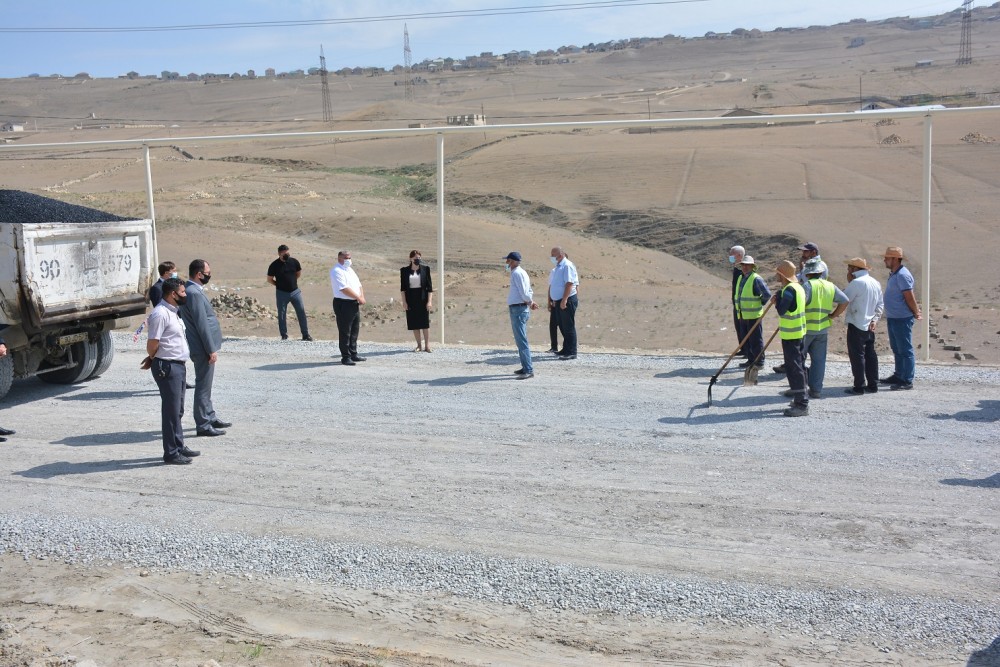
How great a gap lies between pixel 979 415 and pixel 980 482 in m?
2.31

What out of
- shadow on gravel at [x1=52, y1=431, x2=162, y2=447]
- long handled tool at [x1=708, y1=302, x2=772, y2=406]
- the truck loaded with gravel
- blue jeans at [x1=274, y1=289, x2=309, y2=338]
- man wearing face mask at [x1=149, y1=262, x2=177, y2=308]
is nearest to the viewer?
shadow on gravel at [x1=52, y1=431, x2=162, y2=447]

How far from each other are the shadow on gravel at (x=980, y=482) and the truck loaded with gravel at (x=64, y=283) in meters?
9.30

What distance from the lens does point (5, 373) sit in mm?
10789

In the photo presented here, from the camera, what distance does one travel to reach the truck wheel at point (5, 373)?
10734 millimetres

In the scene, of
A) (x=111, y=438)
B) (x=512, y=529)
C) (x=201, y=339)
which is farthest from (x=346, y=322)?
(x=512, y=529)

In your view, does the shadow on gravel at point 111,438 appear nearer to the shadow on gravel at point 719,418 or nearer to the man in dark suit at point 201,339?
the man in dark suit at point 201,339

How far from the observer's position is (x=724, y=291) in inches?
920

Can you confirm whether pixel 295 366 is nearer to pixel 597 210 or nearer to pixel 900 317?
pixel 900 317

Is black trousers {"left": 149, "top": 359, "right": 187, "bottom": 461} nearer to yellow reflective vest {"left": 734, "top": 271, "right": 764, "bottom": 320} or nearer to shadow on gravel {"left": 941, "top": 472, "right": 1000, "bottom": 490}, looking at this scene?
shadow on gravel {"left": 941, "top": 472, "right": 1000, "bottom": 490}

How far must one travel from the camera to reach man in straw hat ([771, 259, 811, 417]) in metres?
10.1

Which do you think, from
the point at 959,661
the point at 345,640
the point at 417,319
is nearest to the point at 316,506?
the point at 345,640

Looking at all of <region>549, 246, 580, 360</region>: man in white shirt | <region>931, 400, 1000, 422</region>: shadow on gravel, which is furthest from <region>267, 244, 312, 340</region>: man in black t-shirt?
<region>931, 400, 1000, 422</region>: shadow on gravel

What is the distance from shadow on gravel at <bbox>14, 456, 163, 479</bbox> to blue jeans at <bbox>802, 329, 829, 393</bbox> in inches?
278

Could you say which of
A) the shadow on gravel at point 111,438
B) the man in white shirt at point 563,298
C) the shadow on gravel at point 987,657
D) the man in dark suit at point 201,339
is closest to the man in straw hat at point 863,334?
the man in white shirt at point 563,298
